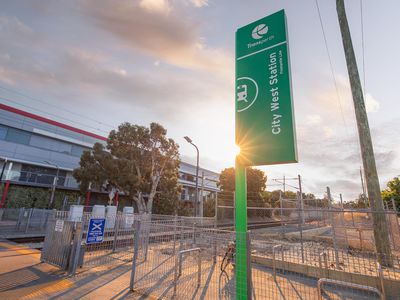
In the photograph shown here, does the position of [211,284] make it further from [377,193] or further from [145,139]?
[145,139]

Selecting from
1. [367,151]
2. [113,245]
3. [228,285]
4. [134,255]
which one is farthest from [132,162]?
[367,151]

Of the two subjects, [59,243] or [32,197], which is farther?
[32,197]

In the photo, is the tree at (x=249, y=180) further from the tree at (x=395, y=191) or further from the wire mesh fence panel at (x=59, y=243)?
the wire mesh fence panel at (x=59, y=243)

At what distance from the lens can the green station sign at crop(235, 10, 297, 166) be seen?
378 cm

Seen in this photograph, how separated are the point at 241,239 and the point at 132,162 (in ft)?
64.5

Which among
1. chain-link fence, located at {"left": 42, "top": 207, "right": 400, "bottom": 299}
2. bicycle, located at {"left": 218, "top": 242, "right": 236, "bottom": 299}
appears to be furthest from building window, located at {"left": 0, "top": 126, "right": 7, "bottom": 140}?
bicycle, located at {"left": 218, "top": 242, "right": 236, "bottom": 299}

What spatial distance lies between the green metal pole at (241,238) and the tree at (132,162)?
734 inches

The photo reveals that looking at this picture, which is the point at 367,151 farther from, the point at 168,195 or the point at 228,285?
the point at 168,195

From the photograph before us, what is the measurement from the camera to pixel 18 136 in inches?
1044

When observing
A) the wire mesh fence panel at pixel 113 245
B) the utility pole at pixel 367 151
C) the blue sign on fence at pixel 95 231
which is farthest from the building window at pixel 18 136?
the utility pole at pixel 367 151

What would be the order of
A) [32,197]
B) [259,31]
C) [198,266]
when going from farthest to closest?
[32,197]
[198,266]
[259,31]

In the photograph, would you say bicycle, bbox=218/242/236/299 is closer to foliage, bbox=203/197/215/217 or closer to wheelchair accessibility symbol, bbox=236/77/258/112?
wheelchair accessibility symbol, bbox=236/77/258/112

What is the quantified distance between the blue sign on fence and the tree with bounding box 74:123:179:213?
13.7 meters

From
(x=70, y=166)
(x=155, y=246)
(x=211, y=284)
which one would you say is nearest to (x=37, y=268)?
(x=155, y=246)
